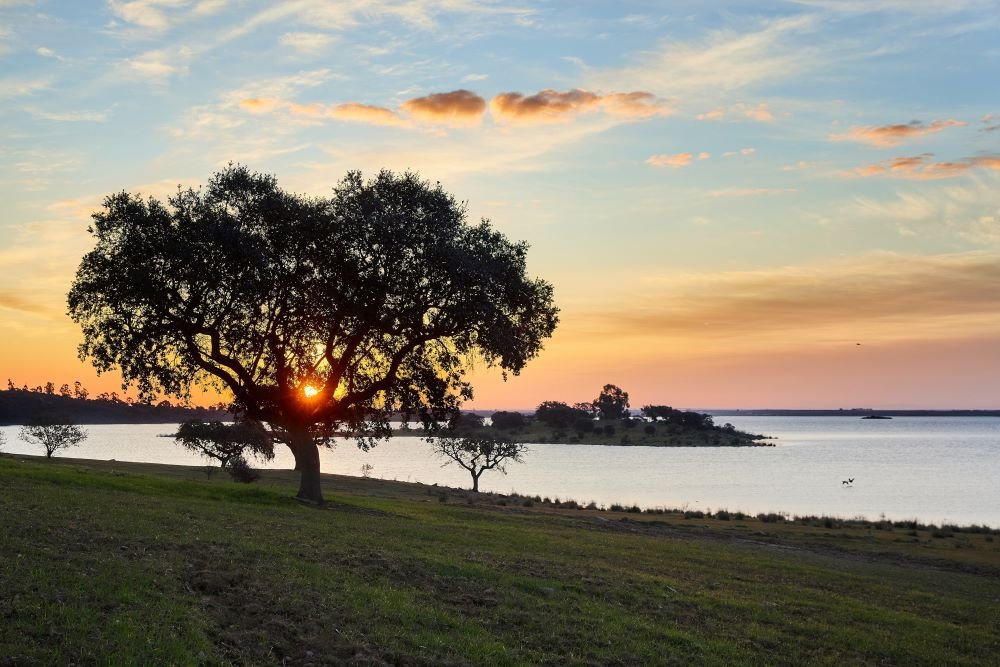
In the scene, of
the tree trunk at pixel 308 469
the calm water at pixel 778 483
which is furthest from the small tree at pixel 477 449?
the tree trunk at pixel 308 469

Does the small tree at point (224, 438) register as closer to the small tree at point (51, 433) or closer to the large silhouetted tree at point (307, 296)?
the small tree at point (51, 433)

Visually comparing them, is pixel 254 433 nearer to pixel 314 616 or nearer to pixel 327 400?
pixel 327 400

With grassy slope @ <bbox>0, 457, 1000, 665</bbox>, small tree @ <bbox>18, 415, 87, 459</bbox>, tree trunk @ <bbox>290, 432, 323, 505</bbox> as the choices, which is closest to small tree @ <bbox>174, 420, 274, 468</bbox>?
small tree @ <bbox>18, 415, 87, 459</bbox>

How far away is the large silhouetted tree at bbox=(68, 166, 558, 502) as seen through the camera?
1475 inches

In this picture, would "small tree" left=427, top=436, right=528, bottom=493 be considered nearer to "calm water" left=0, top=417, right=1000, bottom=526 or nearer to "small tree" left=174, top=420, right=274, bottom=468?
"calm water" left=0, top=417, right=1000, bottom=526

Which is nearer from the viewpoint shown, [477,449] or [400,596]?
[400,596]

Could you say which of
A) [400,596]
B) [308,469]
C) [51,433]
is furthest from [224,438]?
[400,596]

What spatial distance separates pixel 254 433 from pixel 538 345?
52.6m

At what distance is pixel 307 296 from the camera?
39.8 meters

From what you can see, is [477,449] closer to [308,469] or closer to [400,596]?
[308,469]

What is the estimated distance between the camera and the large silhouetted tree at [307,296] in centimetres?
3747

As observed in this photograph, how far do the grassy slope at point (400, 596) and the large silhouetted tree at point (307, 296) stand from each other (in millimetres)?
6903

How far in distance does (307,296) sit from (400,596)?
23.6 meters

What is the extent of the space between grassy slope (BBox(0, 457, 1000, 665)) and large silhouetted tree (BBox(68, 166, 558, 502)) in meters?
6.90
